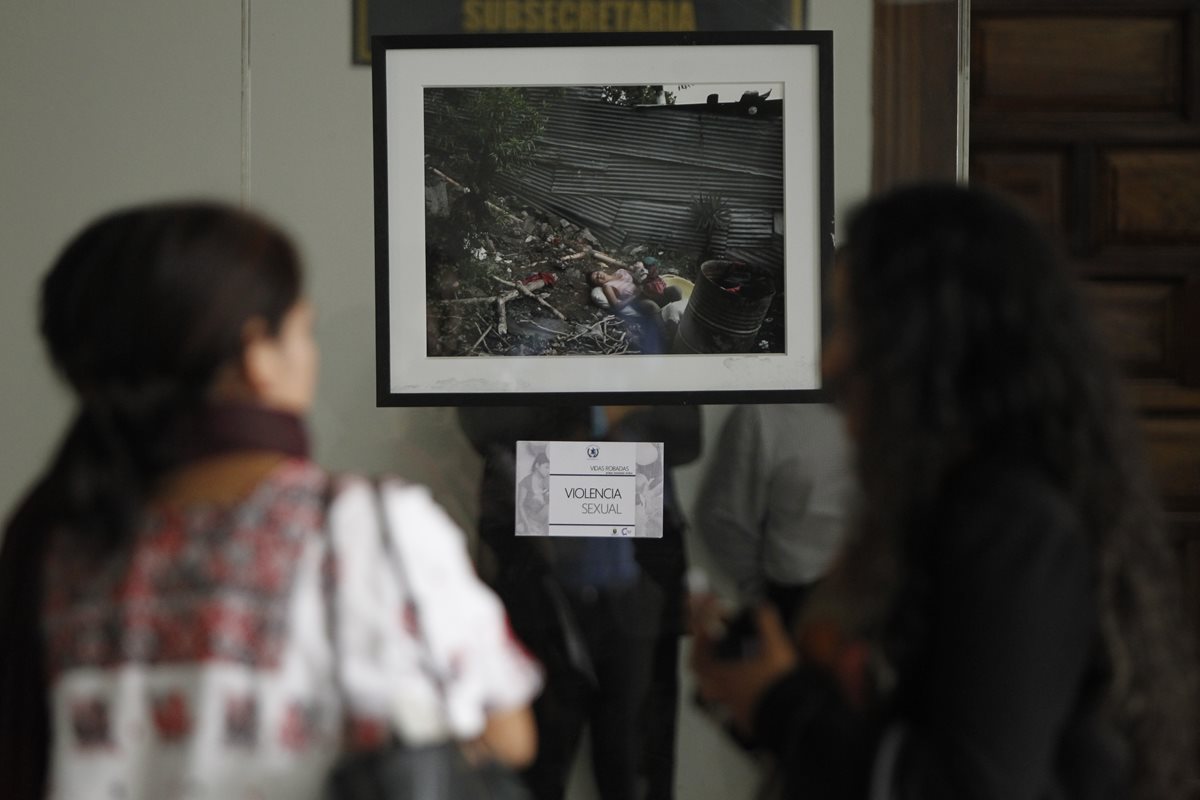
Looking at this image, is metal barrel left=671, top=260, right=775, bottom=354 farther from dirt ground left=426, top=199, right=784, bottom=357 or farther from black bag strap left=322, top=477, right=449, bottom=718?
black bag strap left=322, top=477, right=449, bottom=718

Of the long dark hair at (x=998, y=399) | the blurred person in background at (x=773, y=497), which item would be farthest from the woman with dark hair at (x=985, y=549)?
the blurred person in background at (x=773, y=497)

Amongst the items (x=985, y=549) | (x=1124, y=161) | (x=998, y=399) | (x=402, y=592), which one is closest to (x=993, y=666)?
(x=985, y=549)

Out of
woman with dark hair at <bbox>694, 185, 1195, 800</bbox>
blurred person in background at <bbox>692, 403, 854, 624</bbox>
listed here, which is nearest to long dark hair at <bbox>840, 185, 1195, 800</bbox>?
woman with dark hair at <bbox>694, 185, 1195, 800</bbox>

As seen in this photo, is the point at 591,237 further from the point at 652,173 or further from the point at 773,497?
the point at 773,497

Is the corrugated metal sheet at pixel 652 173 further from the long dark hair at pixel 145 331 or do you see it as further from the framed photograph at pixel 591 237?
the long dark hair at pixel 145 331

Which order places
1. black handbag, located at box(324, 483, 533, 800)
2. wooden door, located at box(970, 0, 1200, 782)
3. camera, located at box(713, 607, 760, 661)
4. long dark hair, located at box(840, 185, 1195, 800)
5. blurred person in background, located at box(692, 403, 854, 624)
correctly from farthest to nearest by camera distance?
wooden door, located at box(970, 0, 1200, 782) → blurred person in background, located at box(692, 403, 854, 624) → camera, located at box(713, 607, 760, 661) → long dark hair, located at box(840, 185, 1195, 800) → black handbag, located at box(324, 483, 533, 800)

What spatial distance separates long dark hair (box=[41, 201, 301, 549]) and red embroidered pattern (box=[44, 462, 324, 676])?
0.14 ft

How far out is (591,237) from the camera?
8.01 ft

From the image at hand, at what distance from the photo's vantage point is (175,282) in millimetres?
1143

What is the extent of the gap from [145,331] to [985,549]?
0.78 metres

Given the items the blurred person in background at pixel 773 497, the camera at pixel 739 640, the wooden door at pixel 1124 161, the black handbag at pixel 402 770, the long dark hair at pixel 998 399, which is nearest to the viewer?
the black handbag at pixel 402 770

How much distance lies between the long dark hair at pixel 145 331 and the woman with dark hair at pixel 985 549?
1.98ft

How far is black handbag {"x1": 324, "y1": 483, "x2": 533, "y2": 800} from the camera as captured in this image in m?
1.11

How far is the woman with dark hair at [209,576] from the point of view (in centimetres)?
111
